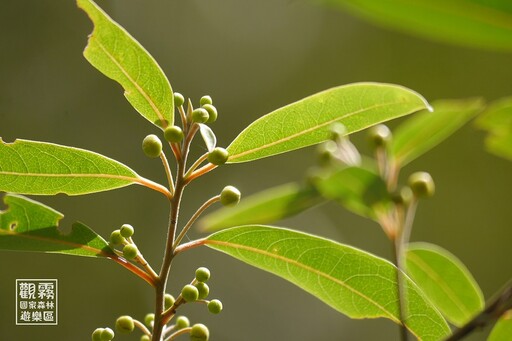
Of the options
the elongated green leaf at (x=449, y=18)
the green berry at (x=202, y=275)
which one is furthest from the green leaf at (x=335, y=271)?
the elongated green leaf at (x=449, y=18)

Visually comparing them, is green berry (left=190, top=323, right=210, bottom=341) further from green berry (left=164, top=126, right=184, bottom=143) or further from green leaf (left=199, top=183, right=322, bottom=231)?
green berry (left=164, top=126, right=184, bottom=143)

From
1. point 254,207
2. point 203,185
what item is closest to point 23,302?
point 254,207

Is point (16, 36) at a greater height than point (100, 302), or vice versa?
point (16, 36)

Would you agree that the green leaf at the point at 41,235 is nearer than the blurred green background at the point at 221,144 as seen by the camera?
Yes

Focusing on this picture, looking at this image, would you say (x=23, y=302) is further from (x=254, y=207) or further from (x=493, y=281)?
(x=493, y=281)

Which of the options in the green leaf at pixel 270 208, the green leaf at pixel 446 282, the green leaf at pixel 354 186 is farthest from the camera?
the green leaf at pixel 446 282

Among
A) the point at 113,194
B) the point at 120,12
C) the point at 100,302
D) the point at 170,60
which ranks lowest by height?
the point at 100,302

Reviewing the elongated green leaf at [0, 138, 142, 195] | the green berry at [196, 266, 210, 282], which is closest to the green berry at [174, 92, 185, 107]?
the elongated green leaf at [0, 138, 142, 195]

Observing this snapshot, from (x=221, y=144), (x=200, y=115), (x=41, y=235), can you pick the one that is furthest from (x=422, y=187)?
(x=221, y=144)

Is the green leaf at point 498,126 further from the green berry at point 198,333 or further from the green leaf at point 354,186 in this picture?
the green berry at point 198,333
